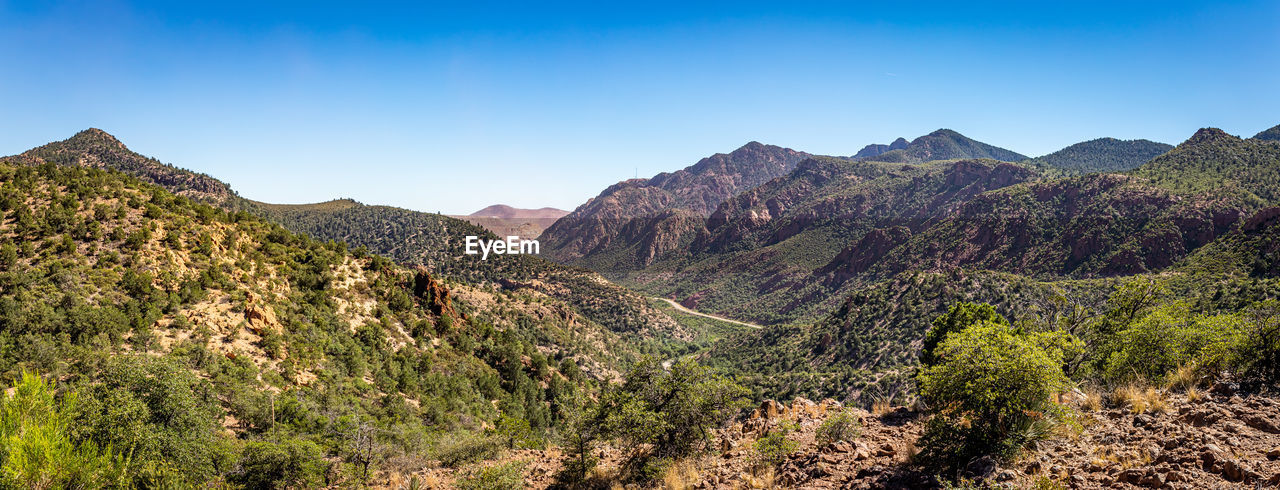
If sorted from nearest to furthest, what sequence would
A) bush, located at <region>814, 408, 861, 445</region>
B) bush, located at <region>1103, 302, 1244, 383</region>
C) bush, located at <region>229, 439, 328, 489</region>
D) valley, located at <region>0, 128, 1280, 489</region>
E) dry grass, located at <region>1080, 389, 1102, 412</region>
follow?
valley, located at <region>0, 128, 1280, 489</region> → dry grass, located at <region>1080, 389, 1102, 412</region> → bush, located at <region>1103, 302, 1244, 383</region> → bush, located at <region>814, 408, 861, 445</region> → bush, located at <region>229, 439, 328, 489</region>

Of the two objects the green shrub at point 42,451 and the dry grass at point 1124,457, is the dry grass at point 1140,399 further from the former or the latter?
the green shrub at point 42,451

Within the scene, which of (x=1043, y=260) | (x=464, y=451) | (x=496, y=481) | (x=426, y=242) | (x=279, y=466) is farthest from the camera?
(x=426, y=242)

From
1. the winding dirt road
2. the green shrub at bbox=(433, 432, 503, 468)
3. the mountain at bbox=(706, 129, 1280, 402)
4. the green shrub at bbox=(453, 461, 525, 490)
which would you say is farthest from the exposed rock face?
the winding dirt road

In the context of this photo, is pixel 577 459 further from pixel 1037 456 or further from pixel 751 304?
pixel 751 304

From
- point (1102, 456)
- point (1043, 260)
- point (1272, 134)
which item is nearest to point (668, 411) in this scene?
point (1102, 456)

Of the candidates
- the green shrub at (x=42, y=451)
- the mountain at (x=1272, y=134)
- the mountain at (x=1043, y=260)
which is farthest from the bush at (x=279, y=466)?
the mountain at (x=1272, y=134)

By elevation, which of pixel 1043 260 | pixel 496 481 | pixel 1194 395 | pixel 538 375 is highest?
pixel 1043 260

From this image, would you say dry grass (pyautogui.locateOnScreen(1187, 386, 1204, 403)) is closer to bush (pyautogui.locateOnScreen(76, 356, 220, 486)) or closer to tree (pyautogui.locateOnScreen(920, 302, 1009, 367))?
tree (pyautogui.locateOnScreen(920, 302, 1009, 367))

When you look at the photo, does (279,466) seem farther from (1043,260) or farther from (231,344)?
(1043,260)
